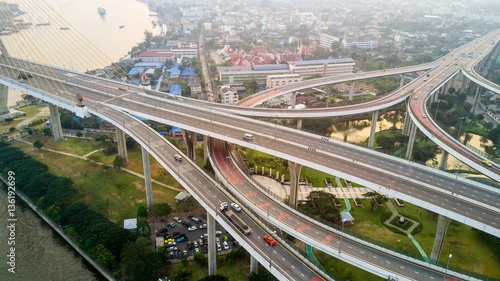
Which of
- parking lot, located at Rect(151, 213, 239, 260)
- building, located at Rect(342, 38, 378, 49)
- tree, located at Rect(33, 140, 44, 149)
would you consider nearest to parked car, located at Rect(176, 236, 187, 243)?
parking lot, located at Rect(151, 213, 239, 260)

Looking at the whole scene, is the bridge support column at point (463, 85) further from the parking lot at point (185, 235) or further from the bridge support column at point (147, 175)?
the bridge support column at point (147, 175)

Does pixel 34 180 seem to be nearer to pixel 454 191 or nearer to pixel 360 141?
pixel 454 191

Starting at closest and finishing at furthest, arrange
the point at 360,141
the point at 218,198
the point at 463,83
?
the point at 218,198, the point at 360,141, the point at 463,83

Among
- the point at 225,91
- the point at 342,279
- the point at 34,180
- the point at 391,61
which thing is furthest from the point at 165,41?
the point at 342,279

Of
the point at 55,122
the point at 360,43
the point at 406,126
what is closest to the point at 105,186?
the point at 55,122

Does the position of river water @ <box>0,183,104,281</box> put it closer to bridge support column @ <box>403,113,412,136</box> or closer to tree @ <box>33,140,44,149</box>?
tree @ <box>33,140,44,149</box>

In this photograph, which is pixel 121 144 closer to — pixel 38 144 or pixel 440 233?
pixel 38 144

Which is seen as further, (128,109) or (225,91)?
(225,91)

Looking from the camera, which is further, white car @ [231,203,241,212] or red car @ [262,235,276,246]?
white car @ [231,203,241,212]
